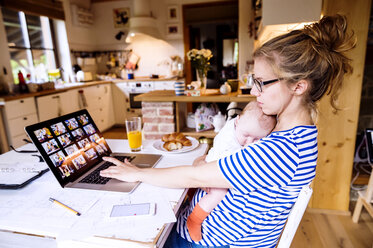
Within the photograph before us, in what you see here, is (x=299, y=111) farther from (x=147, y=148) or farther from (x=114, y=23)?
(x=114, y=23)

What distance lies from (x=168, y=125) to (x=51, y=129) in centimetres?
141

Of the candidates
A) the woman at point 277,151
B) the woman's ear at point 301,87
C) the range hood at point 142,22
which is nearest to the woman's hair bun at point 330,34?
the woman at point 277,151

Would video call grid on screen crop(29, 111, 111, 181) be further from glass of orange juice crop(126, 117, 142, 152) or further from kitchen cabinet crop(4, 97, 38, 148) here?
kitchen cabinet crop(4, 97, 38, 148)

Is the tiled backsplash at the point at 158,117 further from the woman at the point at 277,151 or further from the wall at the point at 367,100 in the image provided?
the wall at the point at 367,100

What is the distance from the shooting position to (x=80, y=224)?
701 mm

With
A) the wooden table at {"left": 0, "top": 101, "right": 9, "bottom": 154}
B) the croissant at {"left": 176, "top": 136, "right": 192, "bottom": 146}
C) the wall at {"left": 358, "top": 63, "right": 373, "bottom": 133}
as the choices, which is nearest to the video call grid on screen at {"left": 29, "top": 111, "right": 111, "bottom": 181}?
the croissant at {"left": 176, "top": 136, "right": 192, "bottom": 146}

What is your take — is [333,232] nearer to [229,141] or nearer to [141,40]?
[229,141]

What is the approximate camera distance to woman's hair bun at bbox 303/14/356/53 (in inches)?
28.3

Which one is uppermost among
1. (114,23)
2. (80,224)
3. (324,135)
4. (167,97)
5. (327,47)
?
(114,23)

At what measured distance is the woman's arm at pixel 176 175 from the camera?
2.41 feet

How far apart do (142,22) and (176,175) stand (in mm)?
4075

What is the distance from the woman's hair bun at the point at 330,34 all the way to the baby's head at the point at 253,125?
39 centimetres

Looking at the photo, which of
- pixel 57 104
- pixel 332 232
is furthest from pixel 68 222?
pixel 57 104

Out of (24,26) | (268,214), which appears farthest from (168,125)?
(24,26)
